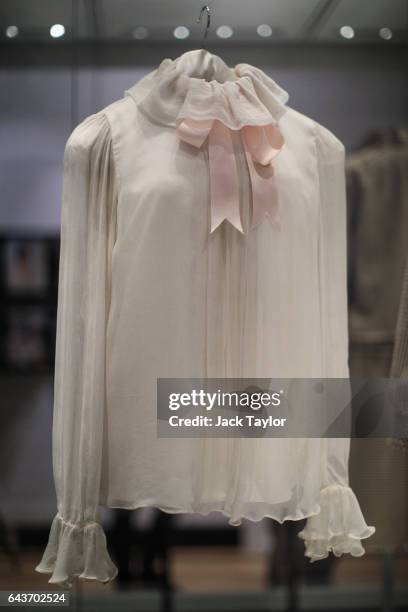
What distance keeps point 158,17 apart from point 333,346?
82 cm

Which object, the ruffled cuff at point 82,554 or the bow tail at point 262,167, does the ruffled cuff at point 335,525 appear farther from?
the bow tail at point 262,167

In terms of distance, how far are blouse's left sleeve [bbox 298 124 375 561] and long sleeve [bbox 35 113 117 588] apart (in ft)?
1.44

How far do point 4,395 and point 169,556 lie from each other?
0.62 metres

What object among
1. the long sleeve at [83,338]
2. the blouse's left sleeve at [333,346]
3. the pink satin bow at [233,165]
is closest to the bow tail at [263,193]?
the pink satin bow at [233,165]

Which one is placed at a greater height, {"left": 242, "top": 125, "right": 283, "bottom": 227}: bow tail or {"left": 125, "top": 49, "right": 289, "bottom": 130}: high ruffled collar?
{"left": 125, "top": 49, "right": 289, "bottom": 130}: high ruffled collar

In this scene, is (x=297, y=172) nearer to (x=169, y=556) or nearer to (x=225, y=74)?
(x=225, y=74)

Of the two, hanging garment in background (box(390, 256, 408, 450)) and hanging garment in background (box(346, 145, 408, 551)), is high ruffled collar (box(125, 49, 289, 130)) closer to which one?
hanging garment in background (box(346, 145, 408, 551))

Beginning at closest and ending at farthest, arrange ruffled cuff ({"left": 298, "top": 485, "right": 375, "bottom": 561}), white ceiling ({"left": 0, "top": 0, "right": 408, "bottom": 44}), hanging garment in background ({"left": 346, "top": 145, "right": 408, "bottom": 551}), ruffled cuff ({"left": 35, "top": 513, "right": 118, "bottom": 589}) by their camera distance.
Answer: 1. ruffled cuff ({"left": 35, "top": 513, "right": 118, "bottom": 589})
2. ruffled cuff ({"left": 298, "top": 485, "right": 375, "bottom": 561})
3. white ceiling ({"left": 0, "top": 0, "right": 408, "bottom": 44})
4. hanging garment in background ({"left": 346, "top": 145, "right": 408, "bottom": 551})

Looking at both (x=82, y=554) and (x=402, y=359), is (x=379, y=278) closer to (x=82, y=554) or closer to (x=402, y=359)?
(x=402, y=359)

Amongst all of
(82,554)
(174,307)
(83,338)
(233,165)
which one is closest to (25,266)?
(83,338)

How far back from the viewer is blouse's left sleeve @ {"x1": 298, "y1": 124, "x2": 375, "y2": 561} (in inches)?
63.8

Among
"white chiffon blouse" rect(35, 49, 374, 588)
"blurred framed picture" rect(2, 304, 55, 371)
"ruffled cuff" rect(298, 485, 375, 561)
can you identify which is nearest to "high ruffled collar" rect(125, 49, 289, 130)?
"white chiffon blouse" rect(35, 49, 374, 588)

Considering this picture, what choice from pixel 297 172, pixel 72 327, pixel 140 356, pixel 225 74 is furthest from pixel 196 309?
pixel 225 74

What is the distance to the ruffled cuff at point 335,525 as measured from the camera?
1.61 meters
